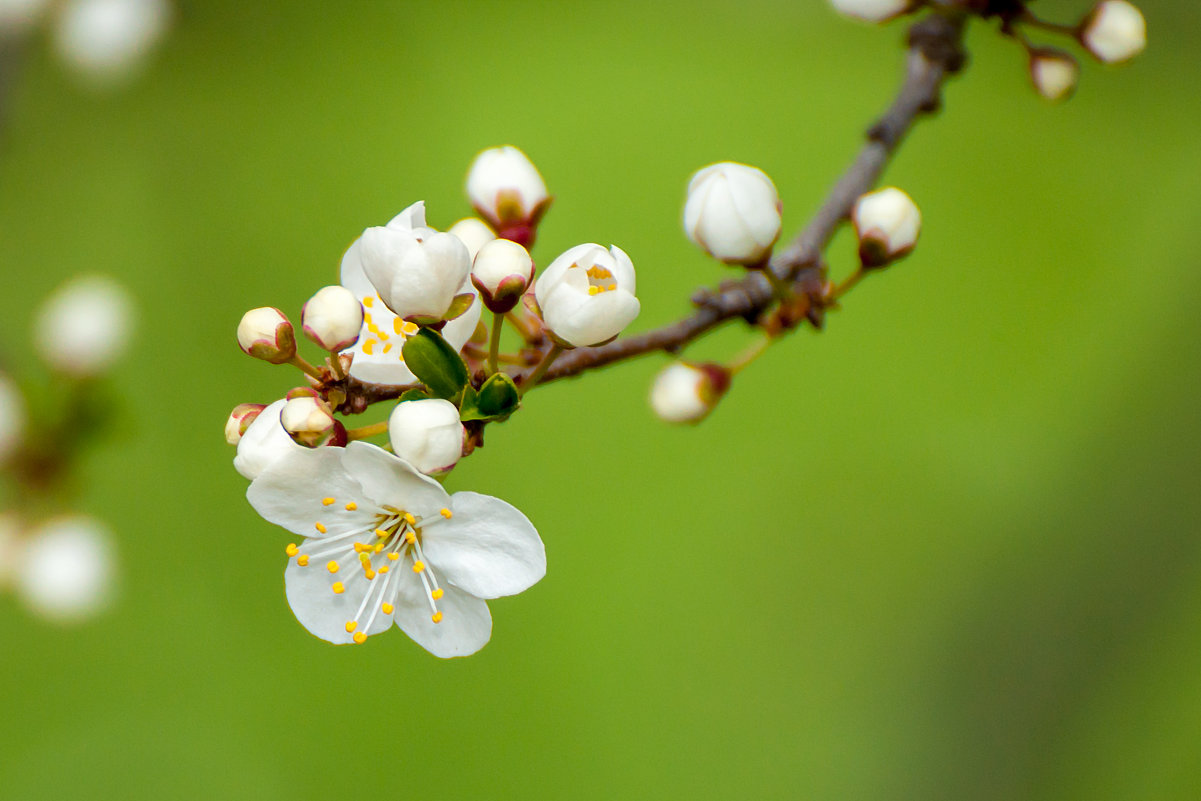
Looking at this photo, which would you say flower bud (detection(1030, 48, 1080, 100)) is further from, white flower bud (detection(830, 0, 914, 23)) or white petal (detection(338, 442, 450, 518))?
white petal (detection(338, 442, 450, 518))

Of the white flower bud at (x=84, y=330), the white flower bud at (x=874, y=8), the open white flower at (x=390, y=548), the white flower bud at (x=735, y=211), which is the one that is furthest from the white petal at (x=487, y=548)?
the white flower bud at (x=84, y=330)

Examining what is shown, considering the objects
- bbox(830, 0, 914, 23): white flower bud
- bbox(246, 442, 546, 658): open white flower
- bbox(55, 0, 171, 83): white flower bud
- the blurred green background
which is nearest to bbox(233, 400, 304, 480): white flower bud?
bbox(246, 442, 546, 658): open white flower

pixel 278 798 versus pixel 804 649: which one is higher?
pixel 804 649

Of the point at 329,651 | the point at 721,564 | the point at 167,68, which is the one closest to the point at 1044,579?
the point at 721,564

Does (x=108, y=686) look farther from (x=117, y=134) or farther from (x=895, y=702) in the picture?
(x=895, y=702)

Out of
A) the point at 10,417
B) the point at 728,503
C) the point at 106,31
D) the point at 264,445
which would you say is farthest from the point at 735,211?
the point at 106,31
